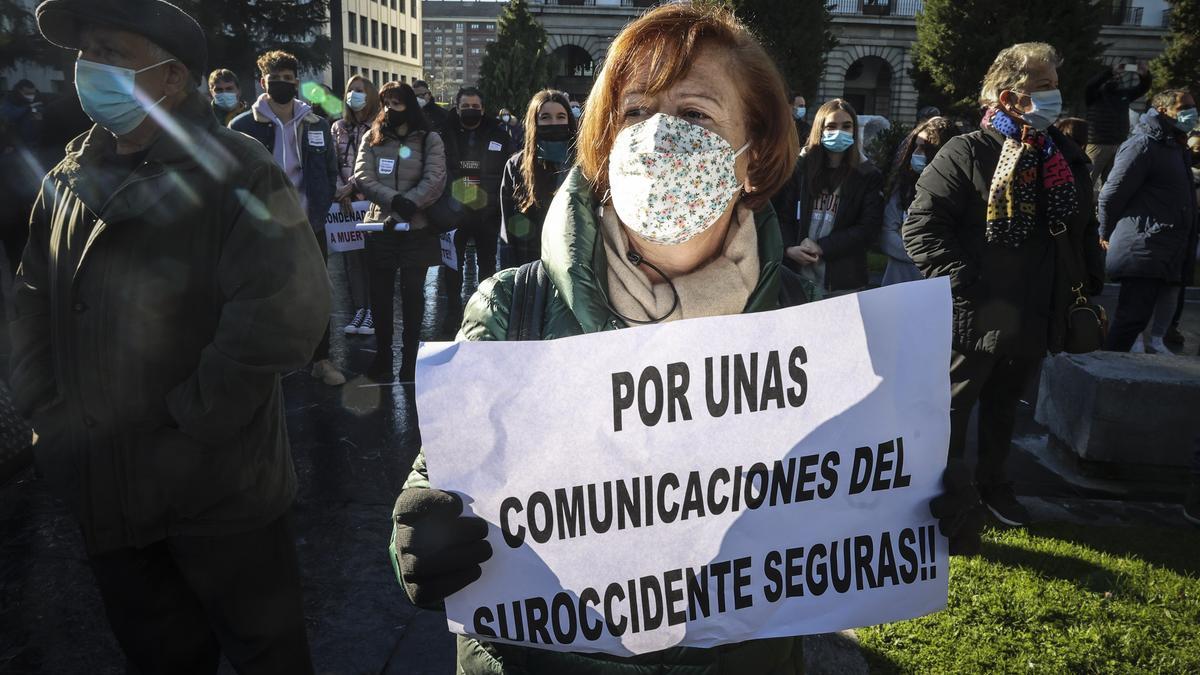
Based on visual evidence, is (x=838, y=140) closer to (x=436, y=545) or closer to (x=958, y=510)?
(x=958, y=510)

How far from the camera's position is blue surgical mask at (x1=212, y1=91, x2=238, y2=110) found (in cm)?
734

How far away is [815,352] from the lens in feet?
5.06

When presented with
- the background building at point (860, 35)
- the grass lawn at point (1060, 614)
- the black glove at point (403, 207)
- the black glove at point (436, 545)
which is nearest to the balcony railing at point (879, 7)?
the background building at point (860, 35)

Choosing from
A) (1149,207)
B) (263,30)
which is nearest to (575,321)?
(1149,207)

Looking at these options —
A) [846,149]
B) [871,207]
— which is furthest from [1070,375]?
[846,149]

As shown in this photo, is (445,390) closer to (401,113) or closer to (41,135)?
(41,135)

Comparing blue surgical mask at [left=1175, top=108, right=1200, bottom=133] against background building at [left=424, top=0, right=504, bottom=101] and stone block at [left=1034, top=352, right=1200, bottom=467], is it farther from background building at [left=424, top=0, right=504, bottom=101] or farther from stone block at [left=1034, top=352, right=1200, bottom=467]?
background building at [left=424, top=0, right=504, bottom=101]

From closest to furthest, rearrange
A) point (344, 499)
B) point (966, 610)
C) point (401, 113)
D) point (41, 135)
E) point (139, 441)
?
1. point (139, 441)
2. point (966, 610)
3. point (344, 499)
4. point (41, 135)
5. point (401, 113)

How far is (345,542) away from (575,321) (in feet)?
8.86

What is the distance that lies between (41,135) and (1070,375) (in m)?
6.05

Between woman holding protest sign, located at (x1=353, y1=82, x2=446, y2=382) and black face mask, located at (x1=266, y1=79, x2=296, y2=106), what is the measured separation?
0.61m

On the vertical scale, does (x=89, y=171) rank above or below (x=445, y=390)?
above

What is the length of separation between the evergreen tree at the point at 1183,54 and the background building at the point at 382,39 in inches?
1828

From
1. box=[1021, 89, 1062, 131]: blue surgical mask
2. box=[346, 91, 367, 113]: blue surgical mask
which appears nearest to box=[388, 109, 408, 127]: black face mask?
box=[346, 91, 367, 113]: blue surgical mask
